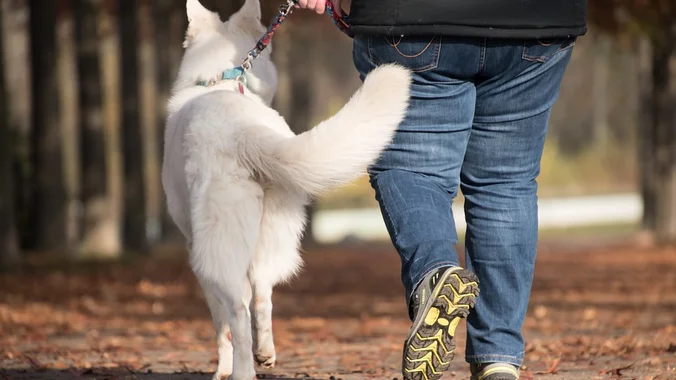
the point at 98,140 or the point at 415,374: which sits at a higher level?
the point at 415,374

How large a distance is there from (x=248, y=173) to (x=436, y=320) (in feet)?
3.65

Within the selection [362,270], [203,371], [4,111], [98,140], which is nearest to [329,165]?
[203,371]

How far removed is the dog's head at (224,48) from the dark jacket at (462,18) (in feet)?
4.13

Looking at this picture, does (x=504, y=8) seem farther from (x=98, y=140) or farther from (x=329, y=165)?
(x=98, y=140)

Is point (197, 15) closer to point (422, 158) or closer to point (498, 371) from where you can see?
point (422, 158)

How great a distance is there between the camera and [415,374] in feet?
12.8

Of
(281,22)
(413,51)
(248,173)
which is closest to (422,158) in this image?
(413,51)

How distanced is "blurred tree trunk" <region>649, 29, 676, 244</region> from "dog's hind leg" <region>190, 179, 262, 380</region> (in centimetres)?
1590

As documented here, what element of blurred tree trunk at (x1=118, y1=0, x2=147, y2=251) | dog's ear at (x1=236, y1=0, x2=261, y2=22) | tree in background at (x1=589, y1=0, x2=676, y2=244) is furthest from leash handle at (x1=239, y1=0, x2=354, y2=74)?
blurred tree trunk at (x1=118, y1=0, x2=147, y2=251)

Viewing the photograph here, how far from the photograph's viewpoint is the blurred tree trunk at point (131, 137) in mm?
19594

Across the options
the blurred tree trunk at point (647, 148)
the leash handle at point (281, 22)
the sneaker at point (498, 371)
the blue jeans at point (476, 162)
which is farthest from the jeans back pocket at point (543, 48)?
the blurred tree trunk at point (647, 148)

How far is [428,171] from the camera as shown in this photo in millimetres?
4223

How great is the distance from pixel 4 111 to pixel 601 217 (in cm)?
3142

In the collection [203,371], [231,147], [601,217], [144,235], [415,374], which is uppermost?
[231,147]
